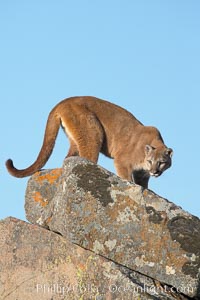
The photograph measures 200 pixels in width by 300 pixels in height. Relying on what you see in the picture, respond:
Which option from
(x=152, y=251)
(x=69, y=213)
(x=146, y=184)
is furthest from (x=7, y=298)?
(x=146, y=184)

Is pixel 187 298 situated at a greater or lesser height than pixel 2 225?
lesser

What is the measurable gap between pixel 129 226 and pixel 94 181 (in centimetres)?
77

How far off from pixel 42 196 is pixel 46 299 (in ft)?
5.42

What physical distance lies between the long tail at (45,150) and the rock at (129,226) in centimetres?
231

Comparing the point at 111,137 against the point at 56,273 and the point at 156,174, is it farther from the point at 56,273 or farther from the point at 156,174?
the point at 56,273

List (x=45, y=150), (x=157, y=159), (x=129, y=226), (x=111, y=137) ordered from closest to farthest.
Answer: (x=129, y=226), (x=45, y=150), (x=157, y=159), (x=111, y=137)

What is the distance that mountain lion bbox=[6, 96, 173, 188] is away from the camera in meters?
12.3

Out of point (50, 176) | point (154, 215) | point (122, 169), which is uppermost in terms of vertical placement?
point (122, 169)

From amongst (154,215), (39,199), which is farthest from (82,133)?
(154,215)

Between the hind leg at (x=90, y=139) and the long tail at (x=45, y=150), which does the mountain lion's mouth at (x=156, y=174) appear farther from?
the long tail at (x=45, y=150)

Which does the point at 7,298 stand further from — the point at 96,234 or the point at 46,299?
the point at 96,234

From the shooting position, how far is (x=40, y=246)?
332 inches

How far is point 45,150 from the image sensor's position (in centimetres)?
1156

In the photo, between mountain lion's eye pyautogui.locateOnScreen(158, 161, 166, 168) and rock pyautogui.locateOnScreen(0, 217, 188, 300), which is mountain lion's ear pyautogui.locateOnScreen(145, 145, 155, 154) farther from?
rock pyautogui.locateOnScreen(0, 217, 188, 300)
